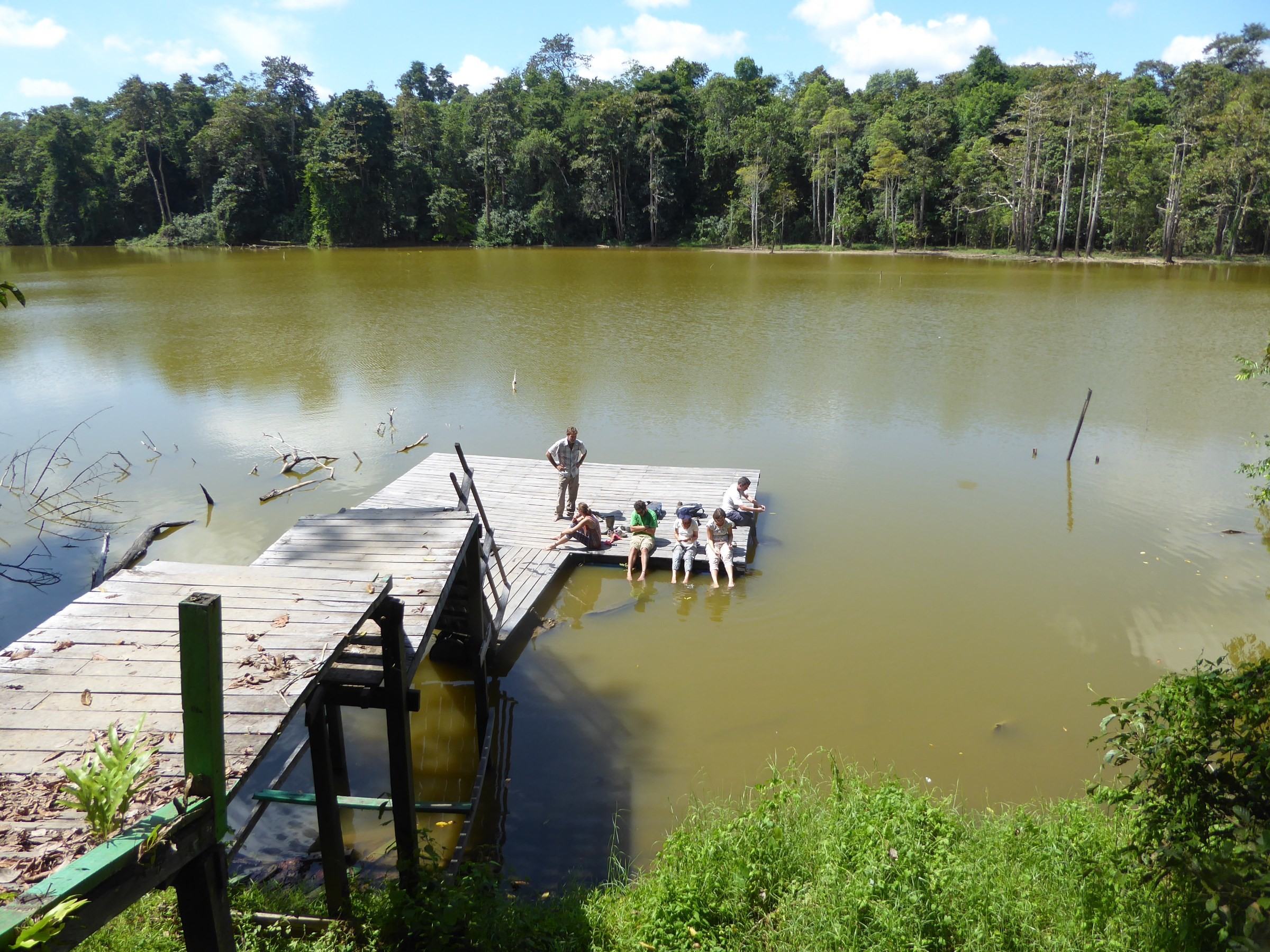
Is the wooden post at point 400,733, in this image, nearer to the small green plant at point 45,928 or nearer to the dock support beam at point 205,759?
the dock support beam at point 205,759

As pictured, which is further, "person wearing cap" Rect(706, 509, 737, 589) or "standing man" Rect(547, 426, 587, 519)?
"standing man" Rect(547, 426, 587, 519)

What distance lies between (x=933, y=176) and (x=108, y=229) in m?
63.1

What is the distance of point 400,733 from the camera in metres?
5.23

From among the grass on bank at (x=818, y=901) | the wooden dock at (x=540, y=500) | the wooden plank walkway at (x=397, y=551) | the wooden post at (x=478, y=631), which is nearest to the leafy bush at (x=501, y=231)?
the wooden dock at (x=540, y=500)

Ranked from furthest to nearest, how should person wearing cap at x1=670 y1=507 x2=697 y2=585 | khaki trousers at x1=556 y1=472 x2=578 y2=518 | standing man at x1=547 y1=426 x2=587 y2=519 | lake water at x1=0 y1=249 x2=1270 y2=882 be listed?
khaki trousers at x1=556 y1=472 x2=578 y2=518
standing man at x1=547 y1=426 x2=587 y2=519
person wearing cap at x1=670 y1=507 x2=697 y2=585
lake water at x1=0 y1=249 x2=1270 y2=882

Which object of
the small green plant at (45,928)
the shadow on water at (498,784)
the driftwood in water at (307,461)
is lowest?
the shadow on water at (498,784)

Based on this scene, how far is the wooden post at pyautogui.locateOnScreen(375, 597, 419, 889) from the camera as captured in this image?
4902mm

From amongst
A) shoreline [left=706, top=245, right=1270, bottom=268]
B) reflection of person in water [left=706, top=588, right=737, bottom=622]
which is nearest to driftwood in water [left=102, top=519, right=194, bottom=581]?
reflection of person in water [left=706, top=588, right=737, bottom=622]

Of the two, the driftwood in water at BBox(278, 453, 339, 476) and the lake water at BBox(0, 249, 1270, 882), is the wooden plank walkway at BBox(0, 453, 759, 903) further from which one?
the driftwood in water at BBox(278, 453, 339, 476)

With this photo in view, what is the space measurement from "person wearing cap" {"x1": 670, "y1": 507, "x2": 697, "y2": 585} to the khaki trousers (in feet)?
5.52

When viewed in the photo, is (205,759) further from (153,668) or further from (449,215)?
(449,215)

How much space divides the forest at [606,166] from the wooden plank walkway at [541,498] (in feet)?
144

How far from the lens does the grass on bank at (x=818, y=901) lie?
4453mm

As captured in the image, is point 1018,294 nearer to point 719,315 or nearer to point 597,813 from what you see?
point 719,315
